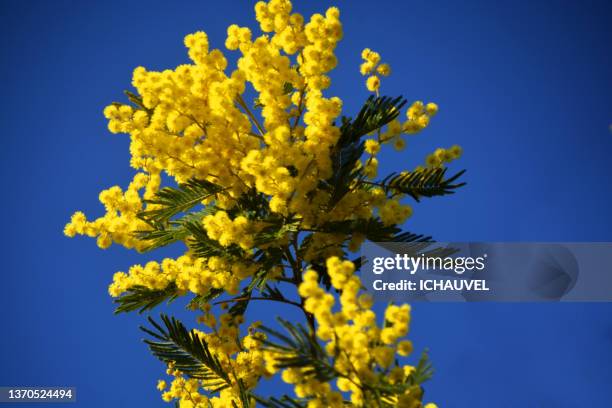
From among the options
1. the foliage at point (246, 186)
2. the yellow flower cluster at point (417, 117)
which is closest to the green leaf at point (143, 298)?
the foliage at point (246, 186)

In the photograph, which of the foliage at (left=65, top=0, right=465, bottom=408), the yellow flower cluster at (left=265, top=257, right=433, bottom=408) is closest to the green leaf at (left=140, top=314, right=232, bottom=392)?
the foliage at (left=65, top=0, right=465, bottom=408)

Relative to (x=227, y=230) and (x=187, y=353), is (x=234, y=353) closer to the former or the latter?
(x=187, y=353)

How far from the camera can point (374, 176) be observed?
4.20 meters

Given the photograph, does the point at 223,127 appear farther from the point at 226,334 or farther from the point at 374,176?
the point at 226,334

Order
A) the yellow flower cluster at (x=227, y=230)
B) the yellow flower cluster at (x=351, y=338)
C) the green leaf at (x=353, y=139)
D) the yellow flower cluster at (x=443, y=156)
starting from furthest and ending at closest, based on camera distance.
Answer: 1. the yellow flower cluster at (x=443, y=156)
2. the green leaf at (x=353, y=139)
3. the yellow flower cluster at (x=227, y=230)
4. the yellow flower cluster at (x=351, y=338)

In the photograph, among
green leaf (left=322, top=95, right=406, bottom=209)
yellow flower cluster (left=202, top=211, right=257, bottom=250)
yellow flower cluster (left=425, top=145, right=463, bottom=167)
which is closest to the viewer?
yellow flower cluster (left=202, top=211, right=257, bottom=250)

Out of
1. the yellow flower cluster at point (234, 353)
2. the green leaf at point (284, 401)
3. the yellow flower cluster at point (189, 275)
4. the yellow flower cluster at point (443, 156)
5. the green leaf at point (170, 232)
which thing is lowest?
the green leaf at point (284, 401)

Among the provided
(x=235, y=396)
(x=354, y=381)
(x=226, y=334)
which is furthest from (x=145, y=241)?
(x=354, y=381)

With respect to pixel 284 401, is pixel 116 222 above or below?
above

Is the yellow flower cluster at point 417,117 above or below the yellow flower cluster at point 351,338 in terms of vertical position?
above

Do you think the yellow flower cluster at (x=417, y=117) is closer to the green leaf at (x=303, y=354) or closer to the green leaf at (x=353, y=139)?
the green leaf at (x=353, y=139)

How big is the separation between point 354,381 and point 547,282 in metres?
2.34

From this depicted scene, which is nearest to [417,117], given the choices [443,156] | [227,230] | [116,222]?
[443,156]

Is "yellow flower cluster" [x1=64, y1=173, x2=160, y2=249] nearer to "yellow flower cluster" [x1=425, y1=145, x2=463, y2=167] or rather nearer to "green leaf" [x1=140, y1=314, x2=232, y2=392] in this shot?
"green leaf" [x1=140, y1=314, x2=232, y2=392]
